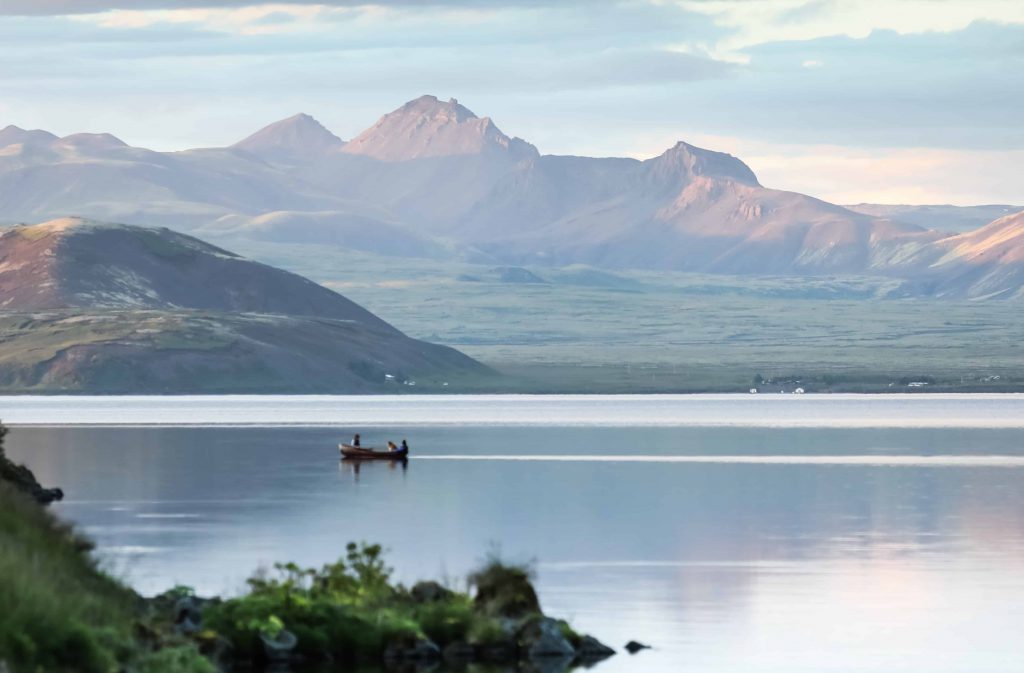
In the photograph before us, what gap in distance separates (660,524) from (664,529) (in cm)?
194

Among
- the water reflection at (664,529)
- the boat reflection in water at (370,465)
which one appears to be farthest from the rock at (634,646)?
the boat reflection in water at (370,465)

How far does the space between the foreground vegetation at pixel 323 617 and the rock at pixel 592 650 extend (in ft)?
0.08

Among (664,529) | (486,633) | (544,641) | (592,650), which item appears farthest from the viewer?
(664,529)

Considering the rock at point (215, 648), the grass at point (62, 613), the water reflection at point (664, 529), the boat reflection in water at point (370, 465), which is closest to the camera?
the grass at point (62, 613)

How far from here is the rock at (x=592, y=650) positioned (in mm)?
36688

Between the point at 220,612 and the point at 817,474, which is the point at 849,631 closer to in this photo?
the point at 220,612

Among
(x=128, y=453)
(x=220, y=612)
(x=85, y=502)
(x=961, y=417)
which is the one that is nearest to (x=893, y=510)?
(x=85, y=502)

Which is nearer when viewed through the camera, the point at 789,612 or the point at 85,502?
the point at 789,612

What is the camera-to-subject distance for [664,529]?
63438 millimetres

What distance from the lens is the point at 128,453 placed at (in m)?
109

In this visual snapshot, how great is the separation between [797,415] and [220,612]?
144m

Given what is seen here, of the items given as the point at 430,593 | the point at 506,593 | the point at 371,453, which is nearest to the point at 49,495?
the point at 371,453

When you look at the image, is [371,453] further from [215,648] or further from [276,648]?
[215,648]

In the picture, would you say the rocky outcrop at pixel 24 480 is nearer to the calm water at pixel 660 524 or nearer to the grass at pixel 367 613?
the calm water at pixel 660 524
